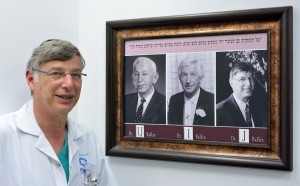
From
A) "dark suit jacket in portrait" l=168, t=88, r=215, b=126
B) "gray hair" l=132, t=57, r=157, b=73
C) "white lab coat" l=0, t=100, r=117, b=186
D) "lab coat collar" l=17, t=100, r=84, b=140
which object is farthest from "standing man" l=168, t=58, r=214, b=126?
"lab coat collar" l=17, t=100, r=84, b=140

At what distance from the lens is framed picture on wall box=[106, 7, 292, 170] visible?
1229 millimetres

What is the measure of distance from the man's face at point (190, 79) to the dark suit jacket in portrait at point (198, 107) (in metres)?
0.03

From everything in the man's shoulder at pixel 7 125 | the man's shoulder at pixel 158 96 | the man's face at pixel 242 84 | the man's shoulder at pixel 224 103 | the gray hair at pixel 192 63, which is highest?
the gray hair at pixel 192 63

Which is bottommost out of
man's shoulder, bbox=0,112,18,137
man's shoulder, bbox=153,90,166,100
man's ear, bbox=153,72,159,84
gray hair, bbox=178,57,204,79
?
man's shoulder, bbox=0,112,18,137

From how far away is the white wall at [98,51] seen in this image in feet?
4.00

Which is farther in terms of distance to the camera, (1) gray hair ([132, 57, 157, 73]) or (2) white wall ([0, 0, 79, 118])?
(1) gray hair ([132, 57, 157, 73])

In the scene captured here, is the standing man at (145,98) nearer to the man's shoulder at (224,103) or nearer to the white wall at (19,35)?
the man's shoulder at (224,103)

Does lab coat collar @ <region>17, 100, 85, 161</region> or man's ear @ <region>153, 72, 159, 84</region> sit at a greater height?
man's ear @ <region>153, 72, 159, 84</region>

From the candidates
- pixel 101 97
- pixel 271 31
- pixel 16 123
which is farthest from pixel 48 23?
pixel 271 31

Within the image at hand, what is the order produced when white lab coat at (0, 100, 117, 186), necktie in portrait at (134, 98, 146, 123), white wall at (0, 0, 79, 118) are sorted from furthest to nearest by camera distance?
necktie in portrait at (134, 98, 146, 123), white wall at (0, 0, 79, 118), white lab coat at (0, 100, 117, 186)

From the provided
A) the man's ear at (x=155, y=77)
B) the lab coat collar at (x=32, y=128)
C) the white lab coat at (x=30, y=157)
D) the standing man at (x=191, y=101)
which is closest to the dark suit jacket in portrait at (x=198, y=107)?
the standing man at (x=191, y=101)

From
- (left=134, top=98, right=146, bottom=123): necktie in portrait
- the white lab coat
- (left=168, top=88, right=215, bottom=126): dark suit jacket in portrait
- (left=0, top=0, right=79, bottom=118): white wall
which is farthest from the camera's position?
(left=134, top=98, right=146, bottom=123): necktie in portrait

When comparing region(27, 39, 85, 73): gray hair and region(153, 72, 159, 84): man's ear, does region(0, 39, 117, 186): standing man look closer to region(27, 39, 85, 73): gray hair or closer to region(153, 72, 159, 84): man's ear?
region(27, 39, 85, 73): gray hair

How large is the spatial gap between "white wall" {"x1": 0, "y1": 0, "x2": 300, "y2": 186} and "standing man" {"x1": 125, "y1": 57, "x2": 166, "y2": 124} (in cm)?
14
